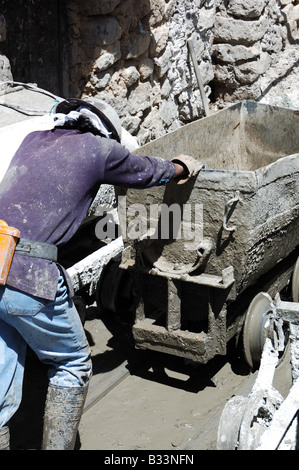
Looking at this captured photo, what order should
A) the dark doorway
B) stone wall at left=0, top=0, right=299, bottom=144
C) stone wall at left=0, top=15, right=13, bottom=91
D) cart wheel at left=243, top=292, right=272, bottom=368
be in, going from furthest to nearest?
stone wall at left=0, top=0, right=299, bottom=144 → the dark doorway → stone wall at left=0, top=15, right=13, bottom=91 → cart wheel at left=243, top=292, right=272, bottom=368

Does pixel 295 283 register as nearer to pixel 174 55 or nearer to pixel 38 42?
pixel 38 42

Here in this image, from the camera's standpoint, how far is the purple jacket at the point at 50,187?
3.21 m

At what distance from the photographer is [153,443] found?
12.2 ft

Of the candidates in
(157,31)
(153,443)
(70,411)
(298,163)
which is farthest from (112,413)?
(157,31)

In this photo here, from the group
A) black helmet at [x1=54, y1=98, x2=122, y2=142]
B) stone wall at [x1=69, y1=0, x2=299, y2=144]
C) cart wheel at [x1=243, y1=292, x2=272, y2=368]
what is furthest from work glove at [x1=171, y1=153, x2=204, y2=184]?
stone wall at [x1=69, y1=0, x2=299, y2=144]

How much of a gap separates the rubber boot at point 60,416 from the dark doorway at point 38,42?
10.5 feet

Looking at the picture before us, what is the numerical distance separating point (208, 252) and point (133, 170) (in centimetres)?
74

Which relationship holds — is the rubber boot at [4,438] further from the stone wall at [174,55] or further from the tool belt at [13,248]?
the stone wall at [174,55]

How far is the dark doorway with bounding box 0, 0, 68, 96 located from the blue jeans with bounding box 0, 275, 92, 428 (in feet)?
9.78

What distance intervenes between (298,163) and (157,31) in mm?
3221

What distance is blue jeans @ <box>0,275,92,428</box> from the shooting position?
10.5ft

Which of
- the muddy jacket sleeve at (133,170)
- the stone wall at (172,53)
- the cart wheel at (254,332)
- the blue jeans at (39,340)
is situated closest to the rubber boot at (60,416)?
the blue jeans at (39,340)

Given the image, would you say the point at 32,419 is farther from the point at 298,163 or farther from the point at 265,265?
the point at 298,163

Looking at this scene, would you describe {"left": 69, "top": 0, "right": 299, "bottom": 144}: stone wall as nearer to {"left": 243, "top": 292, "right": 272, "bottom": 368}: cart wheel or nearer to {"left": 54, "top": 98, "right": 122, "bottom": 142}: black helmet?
{"left": 54, "top": 98, "right": 122, "bottom": 142}: black helmet
